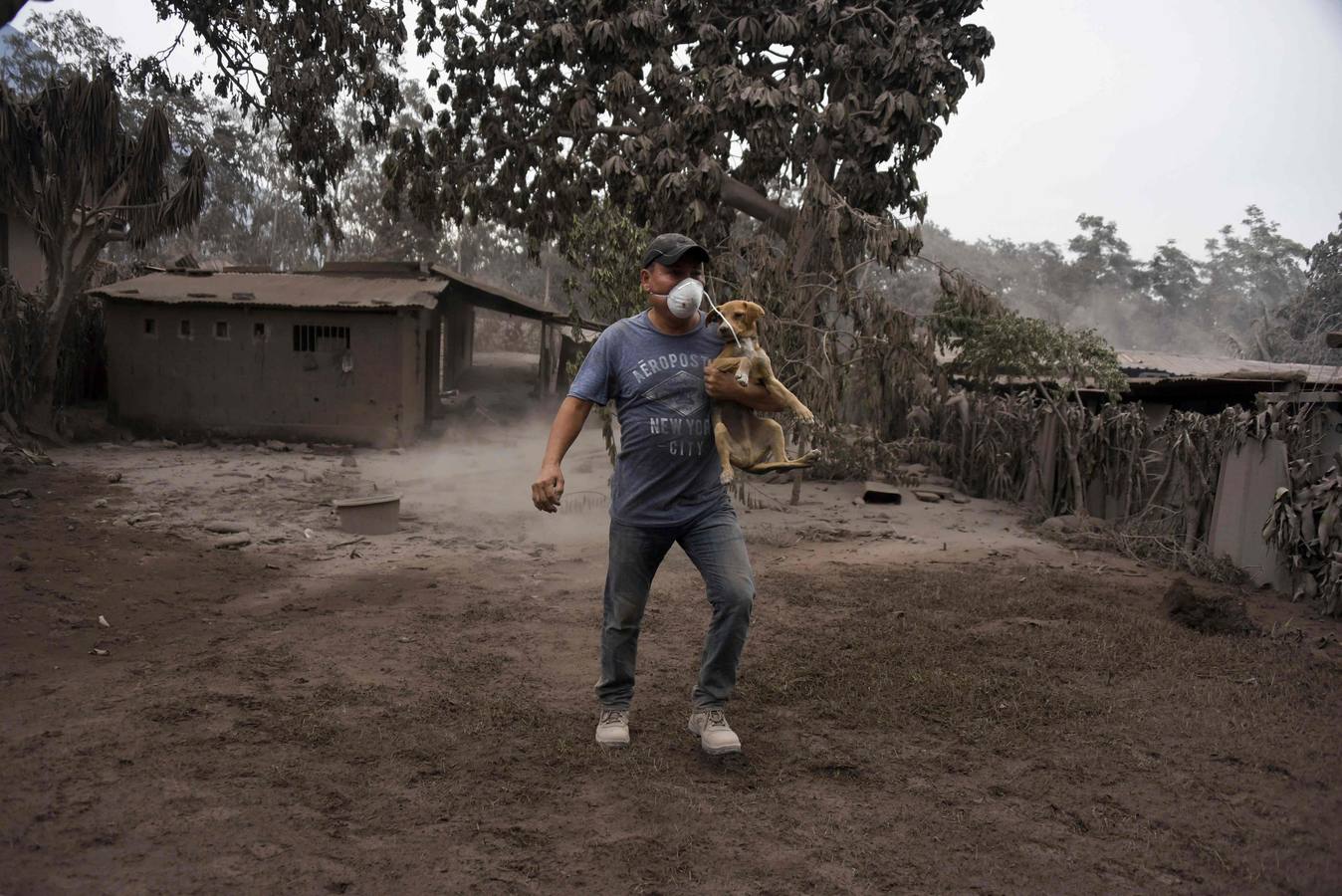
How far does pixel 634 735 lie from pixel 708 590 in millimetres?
746

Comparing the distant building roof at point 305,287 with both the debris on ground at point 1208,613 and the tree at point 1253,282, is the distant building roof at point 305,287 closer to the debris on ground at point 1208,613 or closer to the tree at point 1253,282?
the debris on ground at point 1208,613

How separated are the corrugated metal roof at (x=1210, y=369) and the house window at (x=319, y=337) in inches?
423

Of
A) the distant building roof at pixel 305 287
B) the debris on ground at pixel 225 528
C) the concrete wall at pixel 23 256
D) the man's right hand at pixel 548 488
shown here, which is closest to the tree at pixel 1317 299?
the distant building roof at pixel 305 287

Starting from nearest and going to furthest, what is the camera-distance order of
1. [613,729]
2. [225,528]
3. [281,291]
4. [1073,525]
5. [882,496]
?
[613,729] < [225,528] < [1073,525] < [882,496] < [281,291]

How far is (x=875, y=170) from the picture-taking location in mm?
13234

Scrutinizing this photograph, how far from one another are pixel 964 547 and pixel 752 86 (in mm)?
6224

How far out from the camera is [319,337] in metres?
14.7

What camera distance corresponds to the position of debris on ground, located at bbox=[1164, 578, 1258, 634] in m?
5.72

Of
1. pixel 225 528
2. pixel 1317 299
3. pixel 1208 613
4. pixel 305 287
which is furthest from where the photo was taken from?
pixel 1317 299

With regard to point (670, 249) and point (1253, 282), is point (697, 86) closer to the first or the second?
point (670, 249)

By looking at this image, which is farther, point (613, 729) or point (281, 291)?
point (281, 291)

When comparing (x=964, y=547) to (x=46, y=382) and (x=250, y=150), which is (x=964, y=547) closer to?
(x=46, y=382)

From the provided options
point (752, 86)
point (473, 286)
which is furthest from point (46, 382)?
point (752, 86)

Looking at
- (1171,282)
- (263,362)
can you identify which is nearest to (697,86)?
(263,362)
